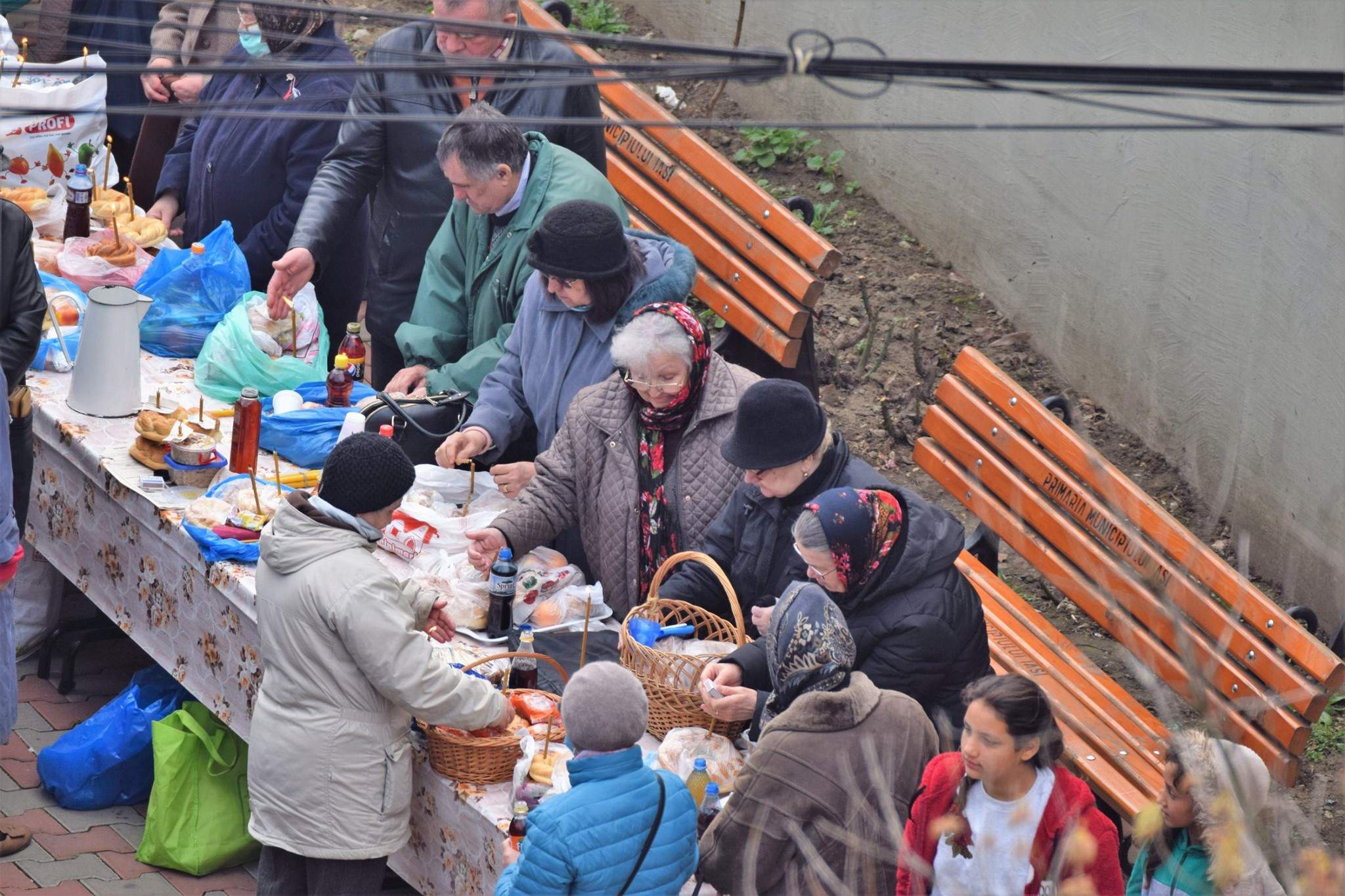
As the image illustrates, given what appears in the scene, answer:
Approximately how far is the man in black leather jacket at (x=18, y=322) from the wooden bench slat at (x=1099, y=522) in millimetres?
3257

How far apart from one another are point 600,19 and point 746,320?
3678 mm

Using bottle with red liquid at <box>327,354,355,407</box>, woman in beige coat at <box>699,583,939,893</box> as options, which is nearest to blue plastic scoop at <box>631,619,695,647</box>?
woman in beige coat at <box>699,583,939,893</box>

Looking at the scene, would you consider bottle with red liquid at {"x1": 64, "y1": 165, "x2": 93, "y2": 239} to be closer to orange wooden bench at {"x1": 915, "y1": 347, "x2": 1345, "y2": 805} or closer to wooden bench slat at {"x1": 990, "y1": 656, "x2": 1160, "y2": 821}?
orange wooden bench at {"x1": 915, "y1": 347, "x2": 1345, "y2": 805}

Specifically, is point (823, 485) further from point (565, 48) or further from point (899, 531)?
point (565, 48)

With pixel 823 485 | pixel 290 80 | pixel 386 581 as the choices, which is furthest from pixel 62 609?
pixel 823 485

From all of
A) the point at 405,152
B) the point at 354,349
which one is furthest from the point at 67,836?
the point at 405,152

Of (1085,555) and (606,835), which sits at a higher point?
(606,835)

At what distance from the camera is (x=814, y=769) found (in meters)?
3.41

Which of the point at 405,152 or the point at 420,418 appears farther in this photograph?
the point at 405,152

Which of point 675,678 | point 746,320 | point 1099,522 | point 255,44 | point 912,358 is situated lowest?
point 912,358

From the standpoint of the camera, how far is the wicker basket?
12.8ft

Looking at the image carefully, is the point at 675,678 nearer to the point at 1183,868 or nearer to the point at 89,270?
the point at 1183,868

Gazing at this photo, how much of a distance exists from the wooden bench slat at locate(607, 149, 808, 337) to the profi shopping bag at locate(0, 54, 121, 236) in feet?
7.76

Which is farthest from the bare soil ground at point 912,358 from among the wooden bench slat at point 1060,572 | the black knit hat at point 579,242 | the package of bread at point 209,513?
the package of bread at point 209,513
